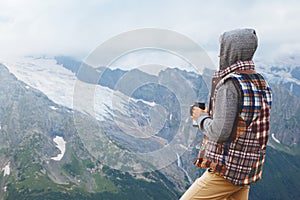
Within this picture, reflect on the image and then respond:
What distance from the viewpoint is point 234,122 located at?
3.64 m

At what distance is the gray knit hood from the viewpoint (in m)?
3.84

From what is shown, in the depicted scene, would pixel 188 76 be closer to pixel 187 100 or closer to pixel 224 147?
pixel 187 100

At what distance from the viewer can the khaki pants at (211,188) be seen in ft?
13.5

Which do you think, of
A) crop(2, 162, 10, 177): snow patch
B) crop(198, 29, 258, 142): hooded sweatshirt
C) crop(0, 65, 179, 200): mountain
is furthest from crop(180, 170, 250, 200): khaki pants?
crop(2, 162, 10, 177): snow patch

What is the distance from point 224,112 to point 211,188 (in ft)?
3.75

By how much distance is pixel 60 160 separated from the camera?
18588cm

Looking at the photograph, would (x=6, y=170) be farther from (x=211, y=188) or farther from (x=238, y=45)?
(x=238, y=45)

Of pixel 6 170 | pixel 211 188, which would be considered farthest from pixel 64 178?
pixel 211 188

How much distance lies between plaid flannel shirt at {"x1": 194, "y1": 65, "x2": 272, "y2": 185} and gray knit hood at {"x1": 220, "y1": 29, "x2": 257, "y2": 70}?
0.91 feet

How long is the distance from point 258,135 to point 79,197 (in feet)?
492

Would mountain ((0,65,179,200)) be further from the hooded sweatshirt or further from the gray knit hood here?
the gray knit hood

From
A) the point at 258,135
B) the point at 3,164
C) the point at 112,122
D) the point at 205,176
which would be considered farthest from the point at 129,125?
the point at 3,164

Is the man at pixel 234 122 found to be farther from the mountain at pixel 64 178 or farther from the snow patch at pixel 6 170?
the snow patch at pixel 6 170

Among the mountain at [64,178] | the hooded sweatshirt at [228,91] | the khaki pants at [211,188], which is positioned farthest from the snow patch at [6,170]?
the hooded sweatshirt at [228,91]
